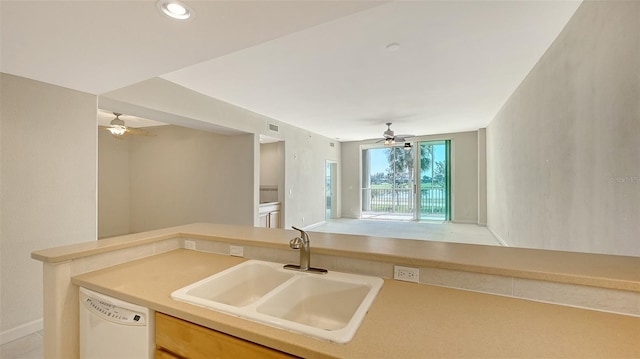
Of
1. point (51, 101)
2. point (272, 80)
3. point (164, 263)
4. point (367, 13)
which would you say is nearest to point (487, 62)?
point (367, 13)

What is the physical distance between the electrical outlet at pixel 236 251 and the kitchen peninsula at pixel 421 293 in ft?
0.12

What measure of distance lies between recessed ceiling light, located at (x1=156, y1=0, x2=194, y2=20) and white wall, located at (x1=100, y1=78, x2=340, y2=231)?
1934 millimetres

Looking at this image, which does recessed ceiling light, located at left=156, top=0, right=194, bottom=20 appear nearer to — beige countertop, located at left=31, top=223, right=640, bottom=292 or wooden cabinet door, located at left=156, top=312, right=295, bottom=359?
beige countertop, located at left=31, top=223, right=640, bottom=292

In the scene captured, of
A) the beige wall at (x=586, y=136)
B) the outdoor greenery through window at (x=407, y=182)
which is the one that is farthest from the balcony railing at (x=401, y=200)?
the beige wall at (x=586, y=136)

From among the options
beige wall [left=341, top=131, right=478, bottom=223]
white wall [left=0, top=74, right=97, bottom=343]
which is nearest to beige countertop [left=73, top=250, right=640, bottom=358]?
white wall [left=0, top=74, right=97, bottom=343]

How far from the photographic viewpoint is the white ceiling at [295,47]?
61.6 inches

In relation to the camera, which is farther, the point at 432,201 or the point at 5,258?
the point at 432,201

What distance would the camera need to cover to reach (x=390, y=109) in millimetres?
5039

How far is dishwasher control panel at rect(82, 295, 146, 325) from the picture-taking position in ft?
3.73

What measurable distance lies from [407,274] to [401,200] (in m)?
8.02

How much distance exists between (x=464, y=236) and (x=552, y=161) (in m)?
3.75

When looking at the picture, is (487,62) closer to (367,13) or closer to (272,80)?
(367,13)

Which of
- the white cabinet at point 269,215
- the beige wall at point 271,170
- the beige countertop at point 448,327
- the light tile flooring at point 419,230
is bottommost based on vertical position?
the light tile flooring at point 419,230

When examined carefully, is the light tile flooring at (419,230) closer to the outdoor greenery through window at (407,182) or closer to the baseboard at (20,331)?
the outdoor greenery through window at (407,182)
